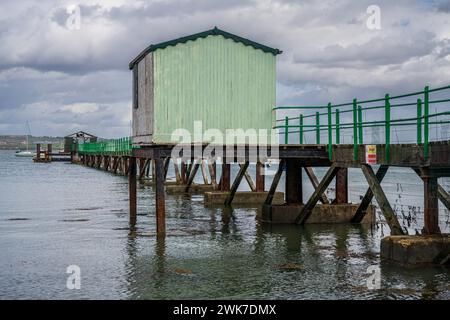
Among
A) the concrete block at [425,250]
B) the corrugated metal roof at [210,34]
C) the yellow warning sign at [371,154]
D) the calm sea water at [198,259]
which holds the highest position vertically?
the corrugated metal roof at [210,34]

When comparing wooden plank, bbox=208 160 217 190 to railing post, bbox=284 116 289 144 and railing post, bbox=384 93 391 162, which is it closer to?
railing post, bbox=284 116 289 144

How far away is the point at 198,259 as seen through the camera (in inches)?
619

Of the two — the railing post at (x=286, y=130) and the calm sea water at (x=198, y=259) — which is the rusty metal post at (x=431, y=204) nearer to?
the calm sea water at (x=198, y=259)

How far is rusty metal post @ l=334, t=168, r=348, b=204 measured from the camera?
72.4 feet

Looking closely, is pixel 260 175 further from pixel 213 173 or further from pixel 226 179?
pixel 213 173

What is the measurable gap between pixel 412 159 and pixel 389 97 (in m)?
1.86

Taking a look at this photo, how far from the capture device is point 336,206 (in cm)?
2222

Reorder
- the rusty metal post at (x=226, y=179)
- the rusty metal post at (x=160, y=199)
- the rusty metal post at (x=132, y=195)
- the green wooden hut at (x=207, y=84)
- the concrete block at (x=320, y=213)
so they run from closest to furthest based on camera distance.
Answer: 1. the rusty metal post at (x=160, y=199)
2. the green wooden hut at (x=207, y=84)
3. the concrete block at (x=320, y=213)
4. the rusty metal post at (x=132, y=195)
5. the rusty metal post at (x=226, y=179)

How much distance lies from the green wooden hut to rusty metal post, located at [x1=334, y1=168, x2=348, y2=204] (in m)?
2.85

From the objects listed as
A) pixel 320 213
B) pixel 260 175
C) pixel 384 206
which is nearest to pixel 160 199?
pixel 320 213

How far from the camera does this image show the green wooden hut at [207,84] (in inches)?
798

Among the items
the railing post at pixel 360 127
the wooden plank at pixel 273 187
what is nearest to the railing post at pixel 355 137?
the railing post at pixel 360 127

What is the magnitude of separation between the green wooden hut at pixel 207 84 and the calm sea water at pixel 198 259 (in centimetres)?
331
